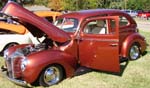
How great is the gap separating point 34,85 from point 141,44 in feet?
14.2

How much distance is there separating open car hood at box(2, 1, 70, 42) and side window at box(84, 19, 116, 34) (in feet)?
2.91

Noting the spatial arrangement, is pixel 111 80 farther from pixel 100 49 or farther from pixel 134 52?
pixel 134 52

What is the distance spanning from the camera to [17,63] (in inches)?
307

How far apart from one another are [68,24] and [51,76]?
2116 mm

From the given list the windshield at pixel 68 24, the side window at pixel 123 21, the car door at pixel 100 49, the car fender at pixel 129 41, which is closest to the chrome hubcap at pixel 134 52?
the car fender at pixel 129 41

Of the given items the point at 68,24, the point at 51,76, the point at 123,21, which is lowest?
the point at 51,76

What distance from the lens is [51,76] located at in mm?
7973

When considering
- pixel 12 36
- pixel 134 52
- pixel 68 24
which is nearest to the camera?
pixel 68 24

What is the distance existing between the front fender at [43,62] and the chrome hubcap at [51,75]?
0.21m

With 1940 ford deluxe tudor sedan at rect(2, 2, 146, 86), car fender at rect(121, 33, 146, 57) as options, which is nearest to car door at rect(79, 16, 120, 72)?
1940 ford deluxe tudor sedan at rect(2, 2, 146, 86)

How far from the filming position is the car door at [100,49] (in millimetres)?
8344

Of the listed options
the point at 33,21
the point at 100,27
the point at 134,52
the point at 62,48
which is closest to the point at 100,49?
the point at 62,48

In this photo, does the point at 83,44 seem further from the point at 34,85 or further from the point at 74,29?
the point at 34,85

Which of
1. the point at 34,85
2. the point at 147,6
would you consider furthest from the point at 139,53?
the point at 147,6
